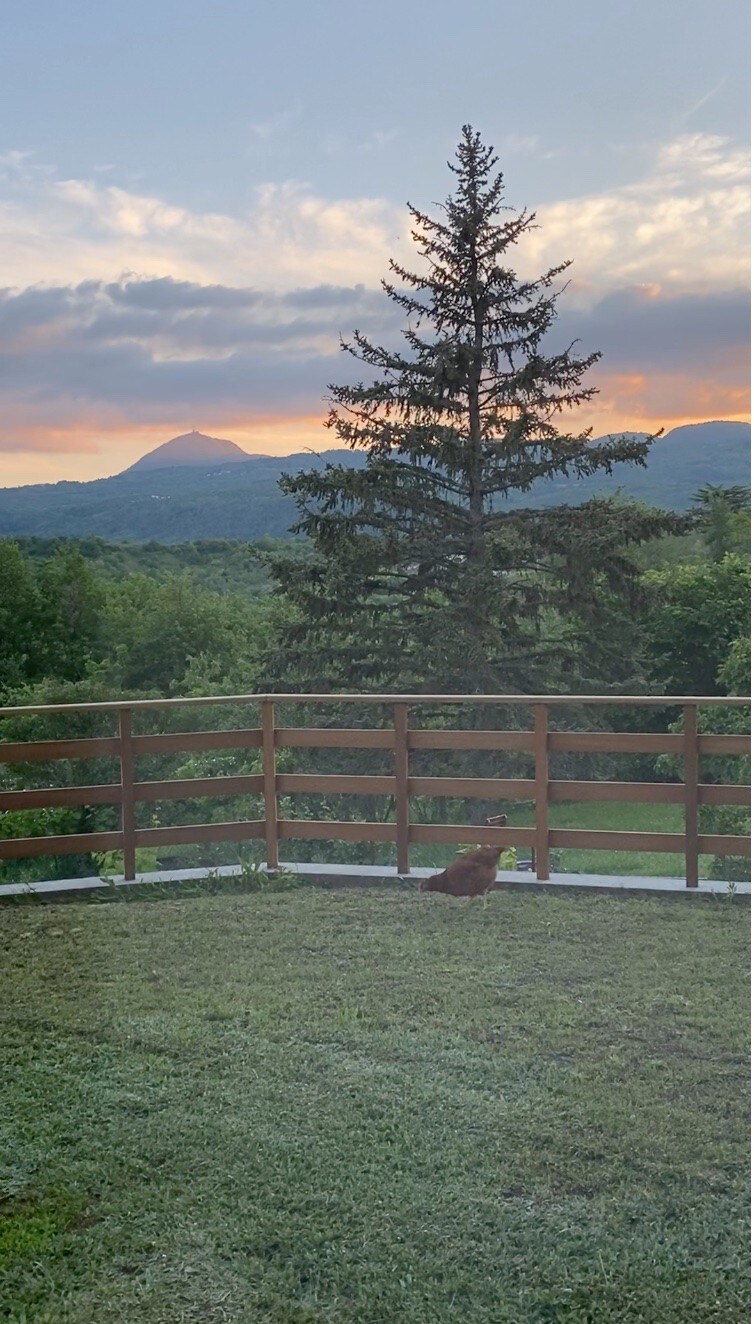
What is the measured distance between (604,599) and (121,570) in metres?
2.78

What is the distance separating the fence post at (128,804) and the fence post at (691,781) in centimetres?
112

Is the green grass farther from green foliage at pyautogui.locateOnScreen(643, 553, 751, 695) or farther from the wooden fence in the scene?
green foliage at pyautogui.locateOnScreen(643, 553, 751, 695)

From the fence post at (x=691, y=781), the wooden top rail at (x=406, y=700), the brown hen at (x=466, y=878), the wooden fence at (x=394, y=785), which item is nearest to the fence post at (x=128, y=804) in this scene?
the wooden fence at (x=394, y=785)

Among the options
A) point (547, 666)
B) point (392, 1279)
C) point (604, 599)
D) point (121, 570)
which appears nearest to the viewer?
point (392, 1279)

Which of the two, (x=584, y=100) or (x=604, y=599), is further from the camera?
(x=604, y=599)

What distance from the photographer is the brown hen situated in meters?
2.22

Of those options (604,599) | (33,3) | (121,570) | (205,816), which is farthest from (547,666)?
(33,3)

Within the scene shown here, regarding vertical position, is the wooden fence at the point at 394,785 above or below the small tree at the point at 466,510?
below

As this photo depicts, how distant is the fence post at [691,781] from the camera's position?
2447 millimetres

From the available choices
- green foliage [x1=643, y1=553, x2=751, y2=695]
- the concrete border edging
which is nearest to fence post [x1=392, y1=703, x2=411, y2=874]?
the concrete border edging

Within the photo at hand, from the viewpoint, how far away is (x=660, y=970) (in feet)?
5.57

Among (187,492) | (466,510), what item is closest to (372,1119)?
(187,492)

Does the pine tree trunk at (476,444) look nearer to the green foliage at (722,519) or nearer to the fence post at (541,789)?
the green foliage at (722,519)

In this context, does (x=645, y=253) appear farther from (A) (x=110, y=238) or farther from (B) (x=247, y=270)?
(A) (x=110, y=238)
